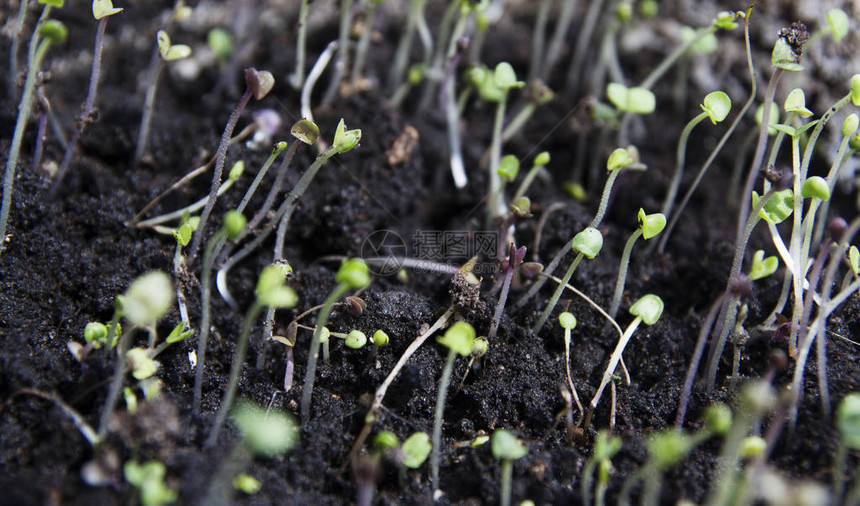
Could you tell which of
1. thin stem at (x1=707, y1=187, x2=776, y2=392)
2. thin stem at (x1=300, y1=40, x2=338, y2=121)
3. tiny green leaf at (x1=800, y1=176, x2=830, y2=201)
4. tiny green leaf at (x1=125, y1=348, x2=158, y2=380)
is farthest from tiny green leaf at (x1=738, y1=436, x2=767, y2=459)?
thin stem at (x1=300, y1=40, x2=338, y2=121)

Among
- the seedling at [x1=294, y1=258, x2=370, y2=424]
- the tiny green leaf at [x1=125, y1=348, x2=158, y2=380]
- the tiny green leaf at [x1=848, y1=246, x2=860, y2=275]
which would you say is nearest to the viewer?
the seedling at [x1=294, y1=258, x2=370, y2=424]

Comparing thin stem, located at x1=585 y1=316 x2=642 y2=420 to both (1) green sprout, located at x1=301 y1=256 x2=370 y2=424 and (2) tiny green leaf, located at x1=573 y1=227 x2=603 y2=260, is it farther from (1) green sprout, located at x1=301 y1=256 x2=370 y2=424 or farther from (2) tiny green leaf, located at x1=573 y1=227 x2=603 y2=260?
(1) green sprout, located at x1=301 y1=256 x2=370 y2=424

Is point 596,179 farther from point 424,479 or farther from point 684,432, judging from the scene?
point 424,479

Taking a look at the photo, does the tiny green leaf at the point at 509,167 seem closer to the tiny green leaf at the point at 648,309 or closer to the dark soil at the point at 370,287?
the dark soil at the point at 370,287

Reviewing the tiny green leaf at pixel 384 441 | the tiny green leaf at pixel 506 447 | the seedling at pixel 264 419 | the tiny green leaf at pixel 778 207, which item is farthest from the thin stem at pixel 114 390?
the tiny green leaf at pixel 778 207

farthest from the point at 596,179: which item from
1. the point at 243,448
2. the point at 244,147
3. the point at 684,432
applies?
the point at 243,448

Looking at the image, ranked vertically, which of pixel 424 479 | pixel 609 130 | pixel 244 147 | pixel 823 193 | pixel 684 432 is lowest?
pixel 424 479
